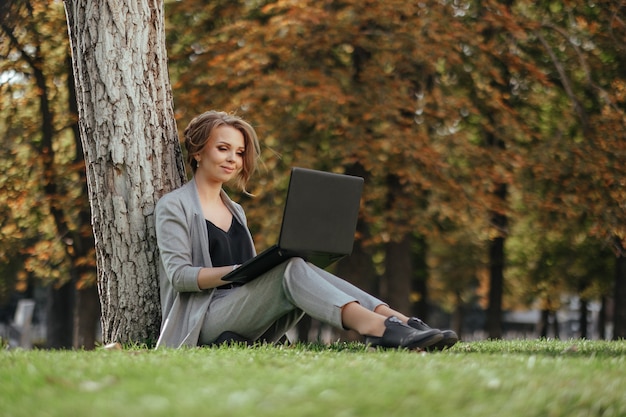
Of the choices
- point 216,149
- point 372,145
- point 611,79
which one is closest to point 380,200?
point 372,145

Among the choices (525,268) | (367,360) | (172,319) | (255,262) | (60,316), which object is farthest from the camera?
(525,268)

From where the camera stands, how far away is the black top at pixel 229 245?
6.77m

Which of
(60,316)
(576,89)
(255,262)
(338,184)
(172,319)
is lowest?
(60,316)

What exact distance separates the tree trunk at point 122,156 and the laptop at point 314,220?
1075 mm

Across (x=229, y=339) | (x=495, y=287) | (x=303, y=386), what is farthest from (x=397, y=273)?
(x=303, y=386)

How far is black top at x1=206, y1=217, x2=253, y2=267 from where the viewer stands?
22.2 ft

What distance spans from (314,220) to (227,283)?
88 centimetres

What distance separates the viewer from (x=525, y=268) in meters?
22.6

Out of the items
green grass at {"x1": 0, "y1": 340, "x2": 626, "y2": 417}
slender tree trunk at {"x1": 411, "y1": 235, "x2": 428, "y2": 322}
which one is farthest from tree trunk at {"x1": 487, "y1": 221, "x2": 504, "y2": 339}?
green grass at {"x1": 0, "y1": 340, "x2": 626, "y2": 417}

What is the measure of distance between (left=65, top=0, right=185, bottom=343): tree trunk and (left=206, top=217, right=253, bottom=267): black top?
0.47 m

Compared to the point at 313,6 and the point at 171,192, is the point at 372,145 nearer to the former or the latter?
the point at 313,6

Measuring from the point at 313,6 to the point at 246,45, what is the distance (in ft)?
3.59

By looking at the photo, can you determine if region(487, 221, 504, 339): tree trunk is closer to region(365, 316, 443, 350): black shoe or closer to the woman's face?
the woman's face

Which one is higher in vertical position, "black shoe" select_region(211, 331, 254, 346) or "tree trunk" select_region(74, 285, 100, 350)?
"black shoe" select_region(211, 331, 254, 346)
